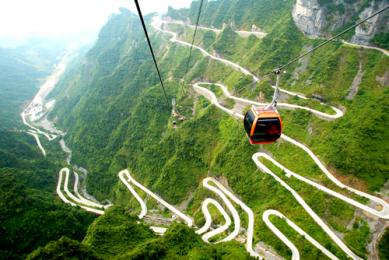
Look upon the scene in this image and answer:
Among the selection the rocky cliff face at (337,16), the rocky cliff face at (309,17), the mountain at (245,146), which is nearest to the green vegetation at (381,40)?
the rocky cliff face at (337,16)

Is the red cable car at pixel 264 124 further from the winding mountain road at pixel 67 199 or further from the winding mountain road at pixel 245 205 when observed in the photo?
the winding mountain road at pixel 67 199

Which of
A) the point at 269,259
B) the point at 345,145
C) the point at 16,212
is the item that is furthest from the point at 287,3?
the point at 16,212

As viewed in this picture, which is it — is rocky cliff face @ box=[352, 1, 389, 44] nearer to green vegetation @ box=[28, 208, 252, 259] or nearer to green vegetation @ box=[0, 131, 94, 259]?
green vegetation @ box=[28, 208, 252, 259]

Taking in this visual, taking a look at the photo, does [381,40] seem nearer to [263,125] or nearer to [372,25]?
[372,25]

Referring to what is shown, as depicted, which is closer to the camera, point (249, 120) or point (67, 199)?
point (249, 120)

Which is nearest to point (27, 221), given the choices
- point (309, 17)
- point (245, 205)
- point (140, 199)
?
point (140, 199)

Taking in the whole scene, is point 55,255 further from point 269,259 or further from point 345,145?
point 345,145
